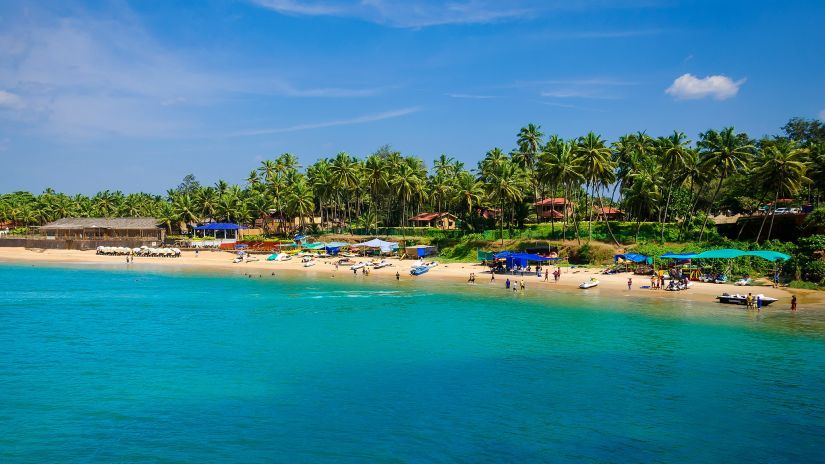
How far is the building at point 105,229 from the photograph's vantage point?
11425 cm

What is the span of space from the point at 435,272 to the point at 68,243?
259 feet

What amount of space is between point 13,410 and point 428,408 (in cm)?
1764

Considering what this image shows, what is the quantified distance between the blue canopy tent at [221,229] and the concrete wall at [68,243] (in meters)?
9.87

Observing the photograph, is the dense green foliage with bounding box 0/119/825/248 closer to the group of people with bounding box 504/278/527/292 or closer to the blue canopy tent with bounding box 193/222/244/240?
the blue canopy tent with bounding box 193/222/244/240

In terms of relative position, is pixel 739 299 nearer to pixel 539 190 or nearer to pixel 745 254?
pixel 745 254

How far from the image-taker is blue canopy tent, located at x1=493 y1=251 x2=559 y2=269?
68250 mm

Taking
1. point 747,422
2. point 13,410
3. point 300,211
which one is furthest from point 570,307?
point 300,211

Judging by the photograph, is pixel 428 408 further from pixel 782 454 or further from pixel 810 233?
pixel 810 233

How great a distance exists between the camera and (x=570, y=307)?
160 feet

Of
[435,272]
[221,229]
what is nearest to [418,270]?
[435,272]

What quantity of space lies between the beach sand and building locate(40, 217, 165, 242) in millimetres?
7609

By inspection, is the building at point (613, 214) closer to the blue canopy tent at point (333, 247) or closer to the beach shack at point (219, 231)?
the blue canopy tent at point (333, 247)

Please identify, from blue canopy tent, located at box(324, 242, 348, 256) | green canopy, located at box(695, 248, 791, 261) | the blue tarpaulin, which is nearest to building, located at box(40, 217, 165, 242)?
blue canopy tent, located at box(324, 242, 348, 256)

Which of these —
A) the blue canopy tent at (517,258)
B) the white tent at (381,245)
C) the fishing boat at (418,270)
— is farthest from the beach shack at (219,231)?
the blue canopy tent at (517,258)
